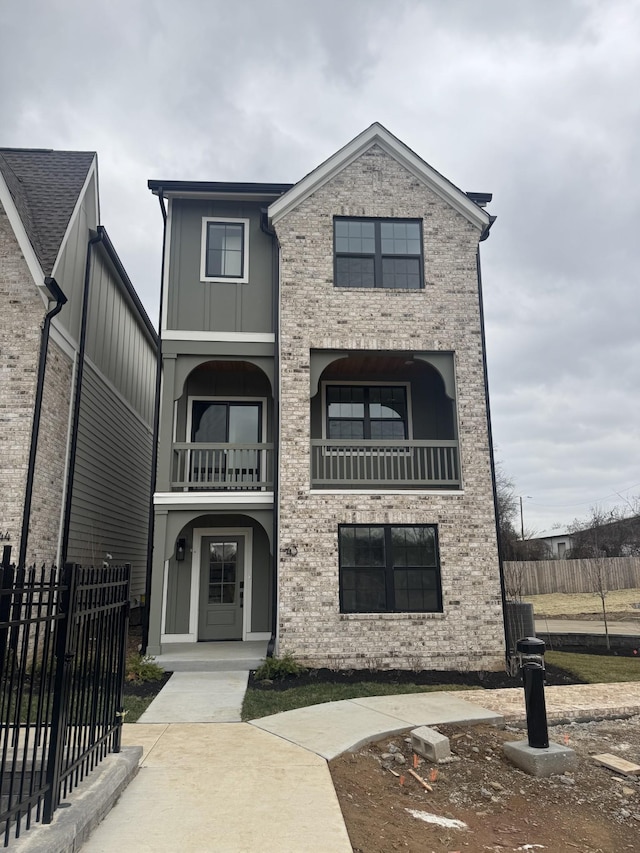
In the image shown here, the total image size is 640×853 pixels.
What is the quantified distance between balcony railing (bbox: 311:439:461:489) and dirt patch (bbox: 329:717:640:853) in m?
5.41

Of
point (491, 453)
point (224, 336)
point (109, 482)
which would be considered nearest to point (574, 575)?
point (491, 453)

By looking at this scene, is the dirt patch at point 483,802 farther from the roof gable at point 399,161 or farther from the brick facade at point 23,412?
the roof gable at point 399,161

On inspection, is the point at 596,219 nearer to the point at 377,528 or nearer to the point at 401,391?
the point at 401,391

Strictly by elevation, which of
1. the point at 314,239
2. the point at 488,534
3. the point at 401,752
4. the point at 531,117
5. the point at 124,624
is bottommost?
the point at 401,752

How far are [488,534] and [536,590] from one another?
58.8ft

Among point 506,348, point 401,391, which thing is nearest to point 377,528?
point 401,391

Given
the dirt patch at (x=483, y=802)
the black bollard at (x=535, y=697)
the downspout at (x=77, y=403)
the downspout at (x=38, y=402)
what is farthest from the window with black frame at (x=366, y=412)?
the dirt patch at (x=483, y=802)

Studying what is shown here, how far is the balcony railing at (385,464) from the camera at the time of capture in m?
11.0

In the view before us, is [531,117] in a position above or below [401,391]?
above

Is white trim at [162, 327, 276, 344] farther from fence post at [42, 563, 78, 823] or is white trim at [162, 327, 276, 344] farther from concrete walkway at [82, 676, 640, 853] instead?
fence post at [42, 563, 78, 823]

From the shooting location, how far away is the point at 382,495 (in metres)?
10.7

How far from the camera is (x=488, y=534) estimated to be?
420 inches

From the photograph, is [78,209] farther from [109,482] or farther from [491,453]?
[491,453]

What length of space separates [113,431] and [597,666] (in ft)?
39.3
